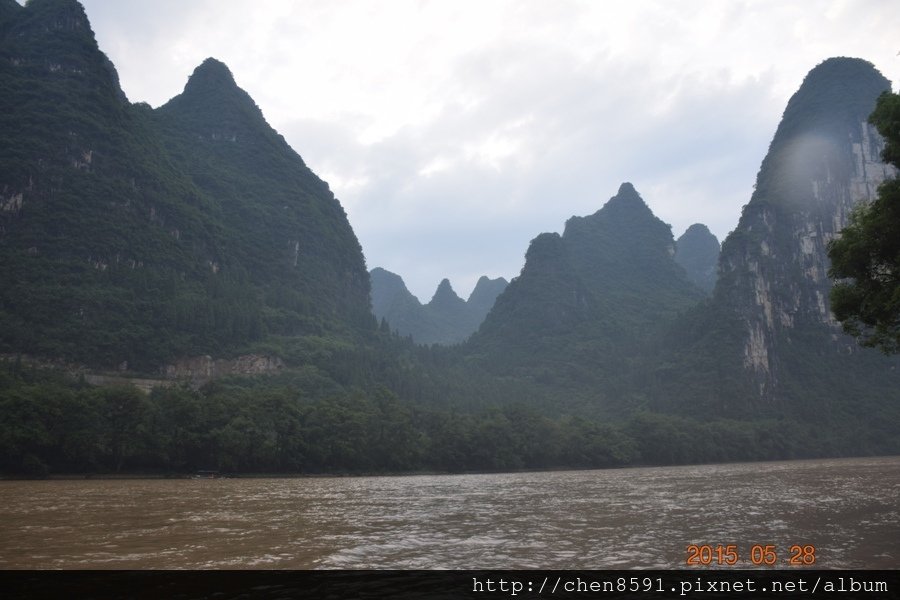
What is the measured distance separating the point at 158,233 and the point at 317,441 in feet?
330

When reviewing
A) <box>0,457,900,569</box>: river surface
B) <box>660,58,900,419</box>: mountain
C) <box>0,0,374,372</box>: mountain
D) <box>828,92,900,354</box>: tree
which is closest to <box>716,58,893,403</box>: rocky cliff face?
<box>660,58,900,419</box>: mountain

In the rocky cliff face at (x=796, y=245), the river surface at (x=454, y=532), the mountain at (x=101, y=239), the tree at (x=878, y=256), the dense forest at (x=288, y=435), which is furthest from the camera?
the rocky cliff face at (x=796, y=245)

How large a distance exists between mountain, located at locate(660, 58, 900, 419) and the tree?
15576cm

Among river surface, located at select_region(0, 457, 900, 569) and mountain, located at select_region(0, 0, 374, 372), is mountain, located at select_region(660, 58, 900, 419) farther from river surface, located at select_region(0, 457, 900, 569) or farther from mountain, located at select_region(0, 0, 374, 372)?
river surface, located at select_region(0, 457, 900, 569)

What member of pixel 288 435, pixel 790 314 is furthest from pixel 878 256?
pixel 790 314

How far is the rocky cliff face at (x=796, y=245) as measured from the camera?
18462cm

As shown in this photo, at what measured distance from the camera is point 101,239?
454 ft

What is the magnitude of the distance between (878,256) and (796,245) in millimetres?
197564

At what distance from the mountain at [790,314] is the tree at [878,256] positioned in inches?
6132

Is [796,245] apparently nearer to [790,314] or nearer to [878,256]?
[790,314]

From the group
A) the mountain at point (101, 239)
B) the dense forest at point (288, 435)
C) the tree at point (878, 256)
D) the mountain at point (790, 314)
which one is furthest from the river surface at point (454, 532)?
the mountain at point (790, 314)

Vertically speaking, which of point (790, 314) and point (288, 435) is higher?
point (790, 314)

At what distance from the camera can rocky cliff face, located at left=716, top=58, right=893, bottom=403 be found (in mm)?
184625

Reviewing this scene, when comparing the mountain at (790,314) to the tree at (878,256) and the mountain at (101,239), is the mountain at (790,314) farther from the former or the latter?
the tree at (878,256)
